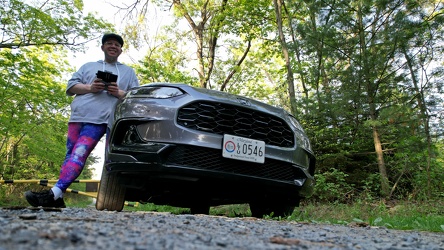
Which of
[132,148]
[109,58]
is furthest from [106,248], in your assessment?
[109,58]

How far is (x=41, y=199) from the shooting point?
2.90 meters

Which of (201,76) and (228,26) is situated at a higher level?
(228,26)

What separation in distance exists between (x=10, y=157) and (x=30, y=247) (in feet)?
66.3

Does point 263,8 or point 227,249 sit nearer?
point 227,249

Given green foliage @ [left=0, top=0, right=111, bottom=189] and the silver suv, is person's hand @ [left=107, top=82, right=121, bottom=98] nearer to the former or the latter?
the silver suv

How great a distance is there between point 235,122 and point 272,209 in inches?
46.5

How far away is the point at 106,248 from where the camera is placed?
3.17ft

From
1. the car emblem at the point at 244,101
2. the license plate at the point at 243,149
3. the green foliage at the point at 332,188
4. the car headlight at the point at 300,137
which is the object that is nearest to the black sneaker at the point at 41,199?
the license plate at the point at 243,149

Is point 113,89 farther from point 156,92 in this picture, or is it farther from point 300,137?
point 300,137

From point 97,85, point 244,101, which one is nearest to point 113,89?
point 97,85

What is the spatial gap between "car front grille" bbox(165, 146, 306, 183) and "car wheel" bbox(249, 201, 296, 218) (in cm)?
59

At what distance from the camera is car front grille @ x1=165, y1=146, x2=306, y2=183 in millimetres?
2697

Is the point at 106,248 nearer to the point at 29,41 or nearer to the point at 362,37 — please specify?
the point at 362,37

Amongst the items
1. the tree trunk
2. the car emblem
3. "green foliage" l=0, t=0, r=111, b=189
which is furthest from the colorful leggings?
"green foliage" l=0, t=0, r=111, b=189
